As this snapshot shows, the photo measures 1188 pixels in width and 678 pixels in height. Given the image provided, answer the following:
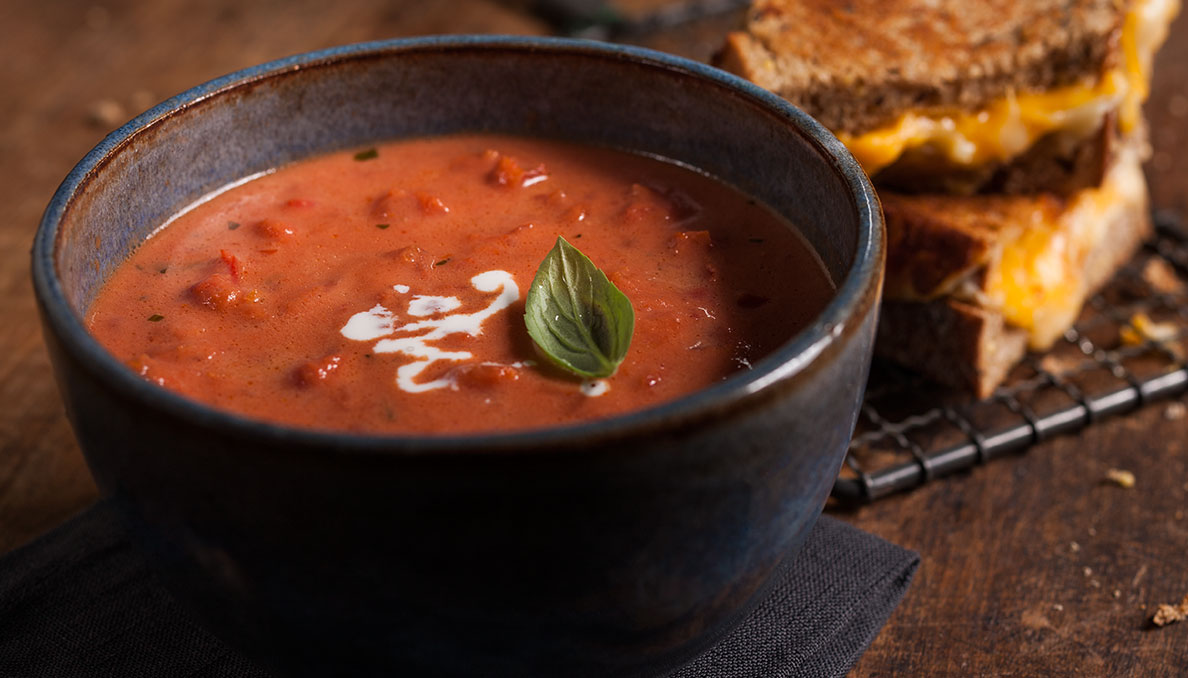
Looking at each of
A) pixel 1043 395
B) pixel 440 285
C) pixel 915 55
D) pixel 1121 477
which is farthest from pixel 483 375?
pixel 915 55

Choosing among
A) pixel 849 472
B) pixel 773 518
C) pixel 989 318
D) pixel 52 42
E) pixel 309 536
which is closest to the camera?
pixel 309 536

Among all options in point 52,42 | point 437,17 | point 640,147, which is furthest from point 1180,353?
point 52,42

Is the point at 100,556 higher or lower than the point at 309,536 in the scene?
lower

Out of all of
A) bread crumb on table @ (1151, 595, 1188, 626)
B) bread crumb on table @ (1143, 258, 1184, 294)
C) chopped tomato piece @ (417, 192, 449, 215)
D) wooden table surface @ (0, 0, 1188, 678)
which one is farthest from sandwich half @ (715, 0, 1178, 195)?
bread crumb on table @ (1151, 595, 1188, 626)

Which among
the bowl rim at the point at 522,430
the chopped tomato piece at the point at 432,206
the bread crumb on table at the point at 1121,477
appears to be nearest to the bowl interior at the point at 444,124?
the bowl rim at the point at 522,430

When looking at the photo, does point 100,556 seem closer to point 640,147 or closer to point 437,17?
point 640,147

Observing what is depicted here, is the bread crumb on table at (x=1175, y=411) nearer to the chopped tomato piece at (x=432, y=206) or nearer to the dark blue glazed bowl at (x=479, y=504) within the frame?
the dark blue glazed bowl at (x=479, y=504)

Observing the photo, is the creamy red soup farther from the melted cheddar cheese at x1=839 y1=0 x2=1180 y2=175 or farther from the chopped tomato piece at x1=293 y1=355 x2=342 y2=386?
the melted cheddar cheese at x1=839 y1=0 x2=1180 y2=175

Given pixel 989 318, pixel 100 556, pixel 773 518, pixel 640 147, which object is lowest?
pixel 989 318
